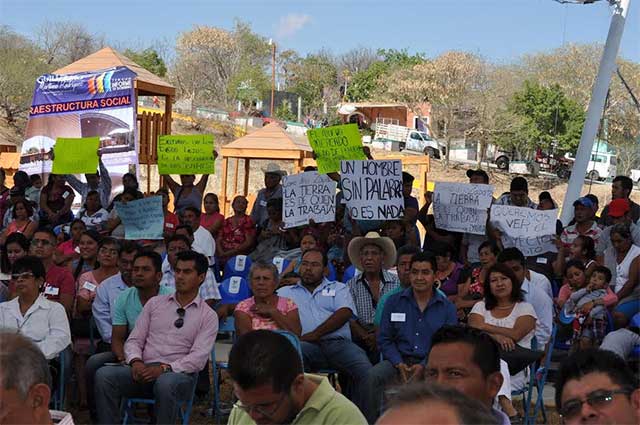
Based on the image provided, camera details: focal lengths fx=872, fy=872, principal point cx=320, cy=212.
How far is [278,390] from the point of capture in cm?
342

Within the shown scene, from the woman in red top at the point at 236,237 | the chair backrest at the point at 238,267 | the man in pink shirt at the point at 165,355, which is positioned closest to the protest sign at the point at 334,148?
the woman in red top at the point at 236,237

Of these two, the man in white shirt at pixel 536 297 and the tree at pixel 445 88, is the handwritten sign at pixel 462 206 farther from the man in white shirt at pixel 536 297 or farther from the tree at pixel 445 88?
the tree at pixel 445 88

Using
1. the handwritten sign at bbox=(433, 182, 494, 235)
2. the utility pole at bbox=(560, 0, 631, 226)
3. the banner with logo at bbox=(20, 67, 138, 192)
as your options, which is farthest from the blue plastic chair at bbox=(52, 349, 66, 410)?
the utility pole at bbox=(560, 0, 631, 226)

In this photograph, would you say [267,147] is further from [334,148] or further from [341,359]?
[341,359]

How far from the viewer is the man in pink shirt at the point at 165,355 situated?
238 inches

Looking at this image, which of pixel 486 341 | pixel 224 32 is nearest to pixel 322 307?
pixel 486 341

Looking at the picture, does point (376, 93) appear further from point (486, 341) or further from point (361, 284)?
point (486, 341)

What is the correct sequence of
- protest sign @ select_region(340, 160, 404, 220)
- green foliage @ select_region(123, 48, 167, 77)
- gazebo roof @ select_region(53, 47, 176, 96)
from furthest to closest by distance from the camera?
green foliage @ select_region(123, 48, 167, 77)
gazebo roof @ select_region(53, 47, 176, 96)
protest sign @ select_region(340, 160, 404, 220)

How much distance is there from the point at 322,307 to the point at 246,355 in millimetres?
3531

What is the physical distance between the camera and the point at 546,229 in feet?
29.3

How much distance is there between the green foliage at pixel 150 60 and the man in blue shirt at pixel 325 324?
182 ft

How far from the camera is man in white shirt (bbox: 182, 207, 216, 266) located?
9.38 m

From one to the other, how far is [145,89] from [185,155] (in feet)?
16.8

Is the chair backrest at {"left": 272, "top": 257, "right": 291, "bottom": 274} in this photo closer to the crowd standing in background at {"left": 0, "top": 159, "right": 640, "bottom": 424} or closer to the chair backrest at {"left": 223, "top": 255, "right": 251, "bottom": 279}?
the crowd standing in background at {"left": 0, "top": 159, "right": 640, "bottom": 424}
